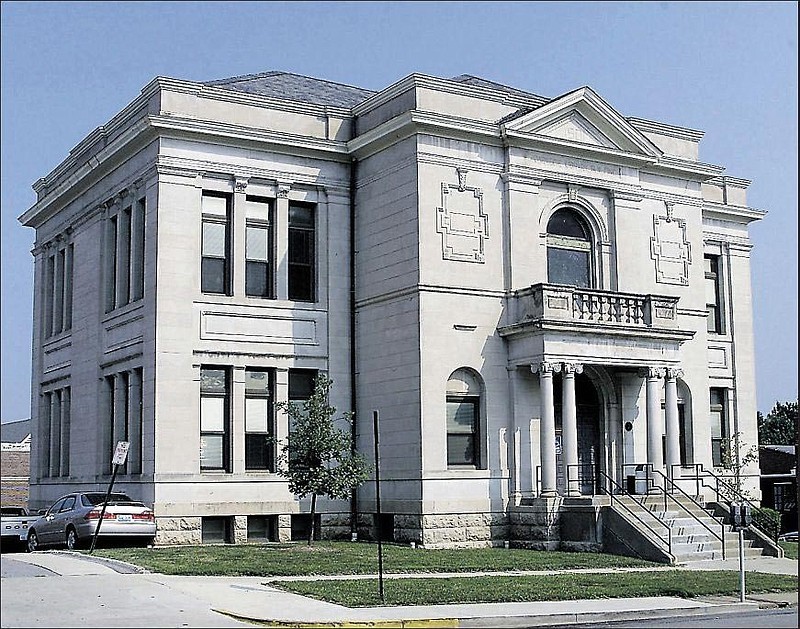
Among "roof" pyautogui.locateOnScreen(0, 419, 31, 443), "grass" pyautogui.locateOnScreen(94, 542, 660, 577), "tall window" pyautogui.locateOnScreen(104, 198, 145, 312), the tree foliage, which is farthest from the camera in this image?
the tree foliage

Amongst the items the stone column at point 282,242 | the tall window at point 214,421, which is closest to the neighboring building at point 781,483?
the stone column at point 282,242

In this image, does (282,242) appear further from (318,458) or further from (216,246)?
(318,458)

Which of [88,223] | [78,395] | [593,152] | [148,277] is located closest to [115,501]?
[148,277]

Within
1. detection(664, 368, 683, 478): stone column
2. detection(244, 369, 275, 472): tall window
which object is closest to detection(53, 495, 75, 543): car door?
detection(244, 369, 275, 472): tall window

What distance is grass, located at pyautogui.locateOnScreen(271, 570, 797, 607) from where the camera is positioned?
63.1 ft

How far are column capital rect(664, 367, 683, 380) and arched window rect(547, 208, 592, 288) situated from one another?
12.0 feet

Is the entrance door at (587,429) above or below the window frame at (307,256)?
below

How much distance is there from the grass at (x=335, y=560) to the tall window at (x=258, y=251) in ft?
25.3

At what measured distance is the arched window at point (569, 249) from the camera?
3488 cm

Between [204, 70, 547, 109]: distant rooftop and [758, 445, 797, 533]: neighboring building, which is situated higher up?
[204, 70, 547, 109]: distant rooftop

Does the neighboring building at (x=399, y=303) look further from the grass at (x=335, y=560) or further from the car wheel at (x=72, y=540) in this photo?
the car wheel at (x=72, y=540)

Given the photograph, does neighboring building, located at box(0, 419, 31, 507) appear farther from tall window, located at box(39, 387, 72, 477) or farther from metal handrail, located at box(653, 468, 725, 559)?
metal handrail, located at box(653, 468, 725, 559)

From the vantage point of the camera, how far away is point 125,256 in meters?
35.9

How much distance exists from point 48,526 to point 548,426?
13081 millimetres
